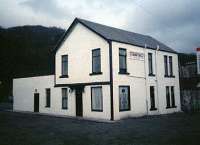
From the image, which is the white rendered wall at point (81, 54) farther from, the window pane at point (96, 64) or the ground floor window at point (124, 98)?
the ground floor window at point (124, 98)

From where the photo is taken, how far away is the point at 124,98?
23.1 m

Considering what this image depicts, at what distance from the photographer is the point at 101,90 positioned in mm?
22969

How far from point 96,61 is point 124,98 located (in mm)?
4162

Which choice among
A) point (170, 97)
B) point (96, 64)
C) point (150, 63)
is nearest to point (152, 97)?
point (150, 63)

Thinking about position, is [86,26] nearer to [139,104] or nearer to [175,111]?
[139,104]

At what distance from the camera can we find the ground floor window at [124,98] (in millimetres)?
22703

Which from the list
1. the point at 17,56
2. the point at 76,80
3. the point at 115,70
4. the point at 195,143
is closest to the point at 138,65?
the point at 115,70

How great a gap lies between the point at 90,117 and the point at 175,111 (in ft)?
36.4

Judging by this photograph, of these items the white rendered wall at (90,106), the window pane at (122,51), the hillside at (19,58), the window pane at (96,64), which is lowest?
the white rendered wall at (90,106)

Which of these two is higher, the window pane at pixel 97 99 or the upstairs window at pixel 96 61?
the upstairs window at pixel 96 61

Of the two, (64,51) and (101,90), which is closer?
(101,90)

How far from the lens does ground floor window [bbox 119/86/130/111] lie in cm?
2270

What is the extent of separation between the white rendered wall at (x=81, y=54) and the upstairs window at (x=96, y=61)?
31cm

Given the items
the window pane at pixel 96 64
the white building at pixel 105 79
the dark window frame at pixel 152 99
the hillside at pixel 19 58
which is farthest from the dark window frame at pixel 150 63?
the hillside at pixel 19 58
